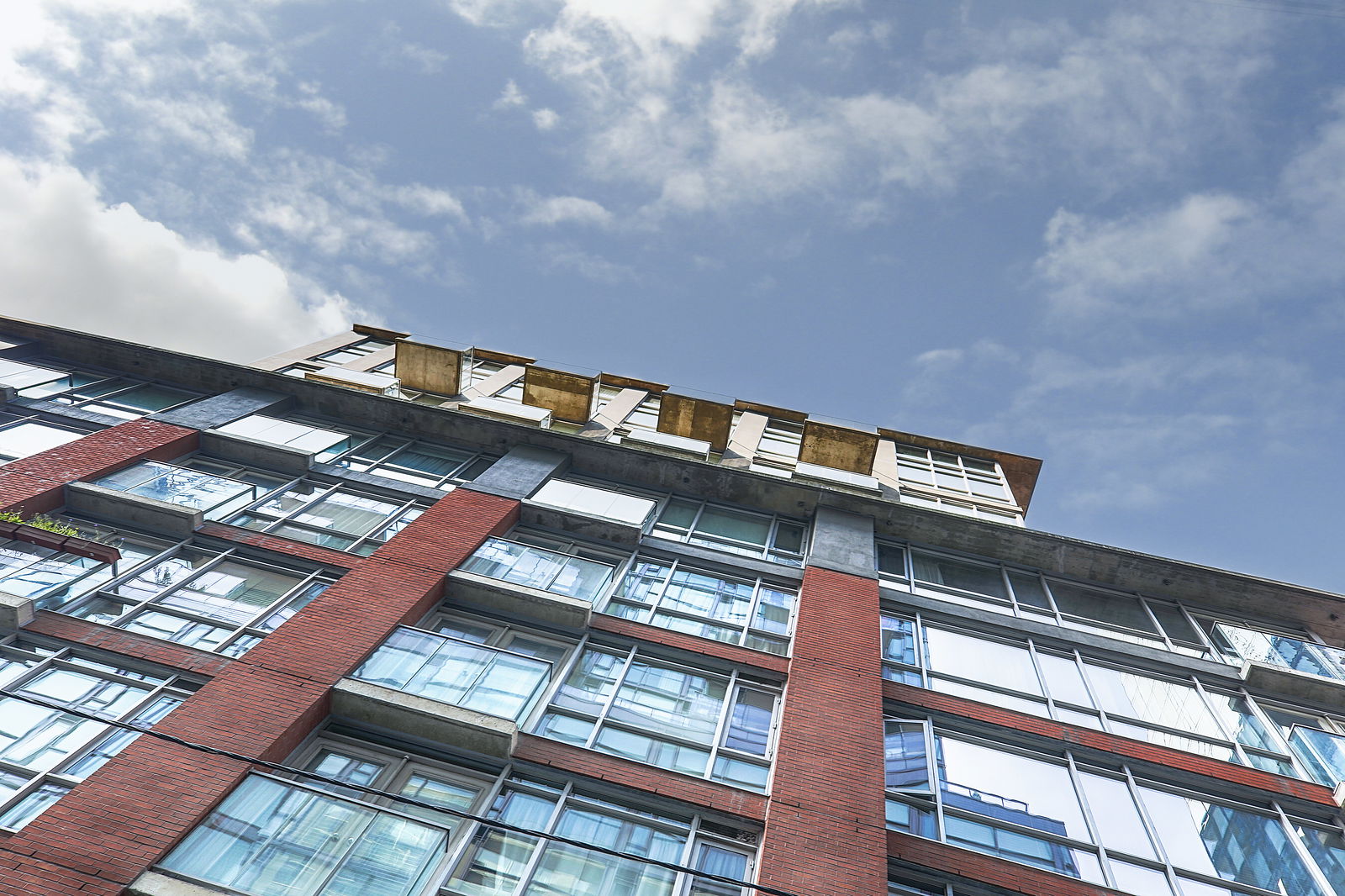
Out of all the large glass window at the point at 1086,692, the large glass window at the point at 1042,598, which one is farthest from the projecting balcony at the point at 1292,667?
the large glass window at the point at 1042,598

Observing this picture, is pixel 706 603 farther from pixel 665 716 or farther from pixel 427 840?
pixel 427 840

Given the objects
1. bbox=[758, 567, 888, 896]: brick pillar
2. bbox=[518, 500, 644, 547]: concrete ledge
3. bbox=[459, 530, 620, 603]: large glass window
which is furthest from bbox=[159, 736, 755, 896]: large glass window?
bbox=[518, 500, 644, 547]: concrete ledge

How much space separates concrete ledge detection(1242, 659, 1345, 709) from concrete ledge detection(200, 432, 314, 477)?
20.4m

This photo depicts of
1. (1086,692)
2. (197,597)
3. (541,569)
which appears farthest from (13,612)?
(1086,692)

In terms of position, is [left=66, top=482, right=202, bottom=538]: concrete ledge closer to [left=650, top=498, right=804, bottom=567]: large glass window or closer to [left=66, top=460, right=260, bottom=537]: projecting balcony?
[left=66, top=460, right=260, bottom=537]: projecting balcony

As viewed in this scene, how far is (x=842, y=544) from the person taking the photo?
17656 mm

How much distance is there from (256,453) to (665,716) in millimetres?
12023

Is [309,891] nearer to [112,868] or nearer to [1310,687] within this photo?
[112,868]

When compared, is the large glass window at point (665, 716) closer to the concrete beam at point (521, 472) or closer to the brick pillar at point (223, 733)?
the brick pillar at point (223, 733)

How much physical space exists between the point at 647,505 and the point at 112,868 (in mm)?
11828

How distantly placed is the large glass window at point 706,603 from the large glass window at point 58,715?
7.54m

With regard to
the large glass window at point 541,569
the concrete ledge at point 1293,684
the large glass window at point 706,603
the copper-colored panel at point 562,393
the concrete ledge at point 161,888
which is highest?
the copper-colored panel at point 562,393

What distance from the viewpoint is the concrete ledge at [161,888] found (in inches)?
318

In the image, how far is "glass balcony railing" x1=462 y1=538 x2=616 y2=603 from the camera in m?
14.6
